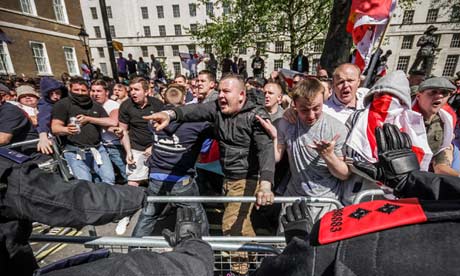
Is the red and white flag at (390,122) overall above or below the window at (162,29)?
below

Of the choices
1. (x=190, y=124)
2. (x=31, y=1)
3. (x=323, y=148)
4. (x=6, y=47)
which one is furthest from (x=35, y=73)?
(x=323, y=148)

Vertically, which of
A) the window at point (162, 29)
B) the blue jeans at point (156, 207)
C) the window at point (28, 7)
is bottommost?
the blue jeans at point (156, 207)

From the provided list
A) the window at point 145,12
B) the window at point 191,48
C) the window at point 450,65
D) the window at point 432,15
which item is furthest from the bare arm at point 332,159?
the window at point 145,12

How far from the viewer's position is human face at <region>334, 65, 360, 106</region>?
8.87 feet

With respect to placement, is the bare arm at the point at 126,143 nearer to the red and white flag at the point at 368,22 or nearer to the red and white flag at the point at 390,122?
the red and white flag at the point at 390,122

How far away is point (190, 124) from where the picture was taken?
2.73 m

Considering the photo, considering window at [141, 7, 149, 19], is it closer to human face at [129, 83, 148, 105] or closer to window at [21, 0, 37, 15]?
window at [21, 0, 37, 15]

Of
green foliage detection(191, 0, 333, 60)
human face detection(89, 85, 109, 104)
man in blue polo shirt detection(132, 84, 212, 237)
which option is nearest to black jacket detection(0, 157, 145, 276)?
man in blue polo shirt detection(132, 84, 212, 237)

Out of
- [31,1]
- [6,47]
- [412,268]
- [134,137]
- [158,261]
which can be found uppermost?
[31,1]

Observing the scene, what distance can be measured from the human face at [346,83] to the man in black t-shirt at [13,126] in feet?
14.0

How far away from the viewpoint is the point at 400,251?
2.06ft

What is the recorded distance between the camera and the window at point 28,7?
1867 cm

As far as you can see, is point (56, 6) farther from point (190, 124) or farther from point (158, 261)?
point (158, 261)

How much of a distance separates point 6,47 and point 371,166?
2449 cm
